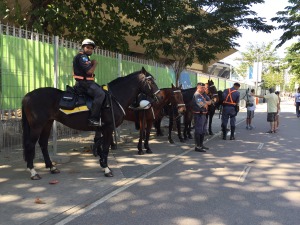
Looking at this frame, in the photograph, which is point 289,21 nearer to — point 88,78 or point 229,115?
point 229,115

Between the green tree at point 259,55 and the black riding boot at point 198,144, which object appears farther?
the green tree at point 259,55

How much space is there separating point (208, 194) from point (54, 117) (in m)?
3.43

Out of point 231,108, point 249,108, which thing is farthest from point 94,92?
point 249,108

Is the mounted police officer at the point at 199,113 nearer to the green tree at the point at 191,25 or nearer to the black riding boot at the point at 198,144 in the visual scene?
the black riding boot at the point at 198,144

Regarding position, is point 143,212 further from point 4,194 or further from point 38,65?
point 38,65

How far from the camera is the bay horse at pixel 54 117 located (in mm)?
7031

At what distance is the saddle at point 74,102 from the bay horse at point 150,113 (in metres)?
2.89

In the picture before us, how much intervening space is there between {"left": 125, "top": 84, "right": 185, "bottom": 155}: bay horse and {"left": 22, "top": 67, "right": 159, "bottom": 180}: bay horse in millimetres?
1828

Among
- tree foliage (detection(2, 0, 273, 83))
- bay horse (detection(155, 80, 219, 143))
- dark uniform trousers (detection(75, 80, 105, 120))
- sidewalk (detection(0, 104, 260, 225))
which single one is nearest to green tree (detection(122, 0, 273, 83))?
tree foliage (detection(2, 0, 273, 83))

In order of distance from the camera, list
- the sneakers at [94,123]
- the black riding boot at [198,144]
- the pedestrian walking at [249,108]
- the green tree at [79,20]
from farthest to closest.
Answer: the pedestrian walking at [249,108], the green tree at [79,20], the black riding boot at [198,144], the sneakers at [94,123]

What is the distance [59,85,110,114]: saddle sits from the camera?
281 inches

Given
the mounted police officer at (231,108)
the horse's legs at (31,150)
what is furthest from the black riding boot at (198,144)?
the horse's legs at (31,150)

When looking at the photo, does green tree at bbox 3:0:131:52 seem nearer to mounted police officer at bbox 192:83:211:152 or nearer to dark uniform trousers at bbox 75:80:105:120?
mounted police officer at bbox 192:83:211:152

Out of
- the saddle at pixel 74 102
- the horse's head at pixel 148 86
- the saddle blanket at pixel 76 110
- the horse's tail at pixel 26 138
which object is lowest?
the horse's tail at pixel 26 138
